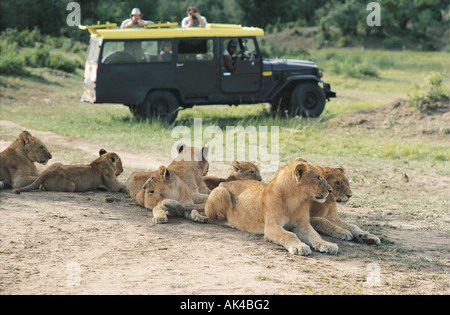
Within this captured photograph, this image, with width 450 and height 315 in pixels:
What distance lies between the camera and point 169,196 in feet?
22.4

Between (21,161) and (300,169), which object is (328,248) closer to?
(300,169)

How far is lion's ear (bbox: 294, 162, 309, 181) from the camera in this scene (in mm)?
5676

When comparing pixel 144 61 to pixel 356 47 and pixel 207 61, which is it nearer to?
pixel 207 61

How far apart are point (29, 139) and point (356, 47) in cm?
3350

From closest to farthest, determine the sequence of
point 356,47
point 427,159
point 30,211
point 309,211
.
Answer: point 309,211 < point 30,211 < point 427,159 < point 356,47

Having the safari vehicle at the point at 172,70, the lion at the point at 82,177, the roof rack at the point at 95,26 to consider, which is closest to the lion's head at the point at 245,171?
the lion at the point at 82,177

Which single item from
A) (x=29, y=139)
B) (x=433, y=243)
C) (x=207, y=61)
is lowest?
(x=433, y=243)

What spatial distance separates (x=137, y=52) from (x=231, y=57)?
1.97 m

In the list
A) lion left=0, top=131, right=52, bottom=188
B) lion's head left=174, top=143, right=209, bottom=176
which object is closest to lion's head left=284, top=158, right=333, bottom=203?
lion's head left=174, top=143, right=209, bottom=176

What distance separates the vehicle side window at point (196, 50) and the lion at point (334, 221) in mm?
8156

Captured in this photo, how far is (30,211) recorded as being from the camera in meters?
6.75

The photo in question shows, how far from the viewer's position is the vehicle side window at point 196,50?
1390 centimetres

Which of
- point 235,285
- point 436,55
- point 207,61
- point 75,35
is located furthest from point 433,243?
point 75,35

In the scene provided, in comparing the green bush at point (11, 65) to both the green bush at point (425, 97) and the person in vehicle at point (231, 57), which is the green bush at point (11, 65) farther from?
the green bush at point (425, 97)
